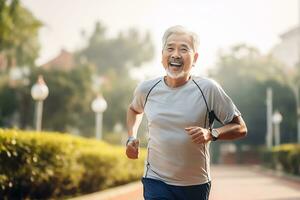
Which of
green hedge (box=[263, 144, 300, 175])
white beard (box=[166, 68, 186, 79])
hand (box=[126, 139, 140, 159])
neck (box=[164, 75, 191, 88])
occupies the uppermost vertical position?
white beard (box=[166, 68, 186, 79])

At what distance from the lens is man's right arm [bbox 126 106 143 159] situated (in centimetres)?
356

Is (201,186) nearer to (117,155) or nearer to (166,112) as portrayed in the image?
(166,112)

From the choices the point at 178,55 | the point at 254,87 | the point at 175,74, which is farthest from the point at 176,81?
the point at 254,87

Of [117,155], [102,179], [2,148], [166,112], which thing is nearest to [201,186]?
[166,112]

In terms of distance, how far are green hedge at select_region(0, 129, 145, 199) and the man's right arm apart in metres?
4.46

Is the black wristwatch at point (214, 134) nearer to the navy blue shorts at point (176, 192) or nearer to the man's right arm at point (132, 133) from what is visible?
the navy blue shorts at point (176, 192)

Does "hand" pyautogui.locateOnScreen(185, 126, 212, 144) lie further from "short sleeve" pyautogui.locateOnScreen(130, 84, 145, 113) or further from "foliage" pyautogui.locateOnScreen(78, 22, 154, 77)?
"foliage" pyautogui.locateOnScreen(78, 22, 154, 77)

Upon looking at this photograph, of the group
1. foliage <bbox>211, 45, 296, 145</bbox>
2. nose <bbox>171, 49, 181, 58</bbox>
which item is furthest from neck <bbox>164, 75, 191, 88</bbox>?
foliage <bbox>211, 45, 296, 145</bbox>

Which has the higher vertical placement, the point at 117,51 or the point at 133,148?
the point at 117,51

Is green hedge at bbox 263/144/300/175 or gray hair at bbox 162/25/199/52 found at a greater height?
gray hair at bbox 162/25/199/52

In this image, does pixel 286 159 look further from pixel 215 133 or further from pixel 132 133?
pixel 215 133

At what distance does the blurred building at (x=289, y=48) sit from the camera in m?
68.7

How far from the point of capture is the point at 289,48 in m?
70.9

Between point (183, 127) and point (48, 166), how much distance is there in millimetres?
7009
